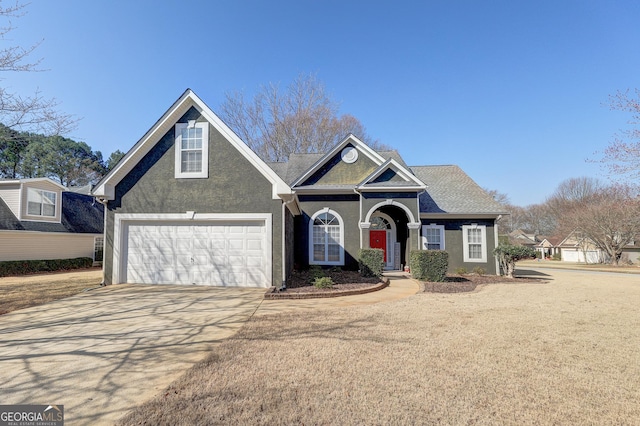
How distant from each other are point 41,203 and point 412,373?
22093 mm

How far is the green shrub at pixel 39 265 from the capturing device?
1460cm

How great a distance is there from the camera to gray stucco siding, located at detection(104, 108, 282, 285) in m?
9.67

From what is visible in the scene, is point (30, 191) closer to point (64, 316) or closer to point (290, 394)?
point (64, 316)

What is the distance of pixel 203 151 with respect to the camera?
32.6 ft

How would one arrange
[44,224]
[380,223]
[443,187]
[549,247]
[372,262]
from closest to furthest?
[372,262] → [380,223] → [44,224] → [443,187] → [549,247]

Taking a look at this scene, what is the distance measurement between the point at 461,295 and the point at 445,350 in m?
5.67

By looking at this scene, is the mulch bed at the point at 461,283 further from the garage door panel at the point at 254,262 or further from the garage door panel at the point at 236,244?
the garage door panel at the point at 236,244

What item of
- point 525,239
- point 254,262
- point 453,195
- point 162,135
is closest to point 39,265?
point 162,135

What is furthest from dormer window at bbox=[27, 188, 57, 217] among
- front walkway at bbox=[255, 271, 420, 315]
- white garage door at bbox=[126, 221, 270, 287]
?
front walkway at bbox=[255, 271, 420, 315]

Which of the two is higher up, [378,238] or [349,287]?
[378,238]

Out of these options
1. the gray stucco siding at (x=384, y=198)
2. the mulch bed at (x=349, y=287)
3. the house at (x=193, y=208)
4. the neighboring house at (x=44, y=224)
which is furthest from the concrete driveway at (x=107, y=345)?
the neighboring house at (x=44, y=224)

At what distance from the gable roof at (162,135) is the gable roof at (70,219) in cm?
810

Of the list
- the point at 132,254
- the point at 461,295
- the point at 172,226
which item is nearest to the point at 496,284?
the point at 461,295

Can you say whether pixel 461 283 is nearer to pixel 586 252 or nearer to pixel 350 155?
pixel 350 155
